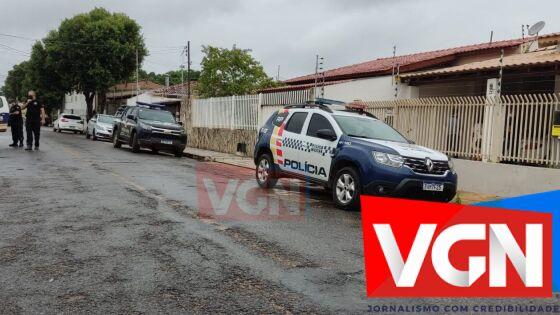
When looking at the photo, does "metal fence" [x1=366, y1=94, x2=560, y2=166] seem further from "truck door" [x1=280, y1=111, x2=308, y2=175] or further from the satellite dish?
the satellite dish

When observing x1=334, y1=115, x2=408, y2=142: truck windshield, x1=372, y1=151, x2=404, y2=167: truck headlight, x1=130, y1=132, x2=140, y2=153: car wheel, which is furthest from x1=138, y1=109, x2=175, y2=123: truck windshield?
x1=372, y1=151, x2=404, y2=167: truck headlight

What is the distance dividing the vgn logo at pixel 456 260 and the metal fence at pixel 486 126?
4.35 meters

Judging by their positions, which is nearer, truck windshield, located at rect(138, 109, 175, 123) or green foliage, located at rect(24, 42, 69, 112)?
truck windshield, located at rect(138, 109, 175, 123)

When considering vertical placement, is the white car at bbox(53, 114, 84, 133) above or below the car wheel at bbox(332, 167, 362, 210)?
above

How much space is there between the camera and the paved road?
395cm

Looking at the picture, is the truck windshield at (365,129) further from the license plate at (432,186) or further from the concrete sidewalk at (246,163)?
the concrete sidewalk at (246,163)

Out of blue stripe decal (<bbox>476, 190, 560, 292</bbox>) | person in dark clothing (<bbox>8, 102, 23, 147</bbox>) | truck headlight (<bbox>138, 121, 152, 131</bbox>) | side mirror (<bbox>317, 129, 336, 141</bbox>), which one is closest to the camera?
side mirror (<bbox>317, 129, 336, 141</bbox>)

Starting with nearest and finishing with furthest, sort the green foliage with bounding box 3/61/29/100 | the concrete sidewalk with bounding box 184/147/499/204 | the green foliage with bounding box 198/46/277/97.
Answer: the concrete sidewalk with bounding box 184/147/499/204
the green foliage with bounding box 198/46/277/97
the green foliage with bounding box 3/61/29/100

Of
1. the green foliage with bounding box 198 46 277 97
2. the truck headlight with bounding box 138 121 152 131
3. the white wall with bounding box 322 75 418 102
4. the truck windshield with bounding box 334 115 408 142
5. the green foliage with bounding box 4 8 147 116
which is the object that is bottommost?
the truck headlight with bounding box 138 121 152 131

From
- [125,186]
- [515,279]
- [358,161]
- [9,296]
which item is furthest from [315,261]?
[125,186]

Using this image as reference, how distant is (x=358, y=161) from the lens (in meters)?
8.24

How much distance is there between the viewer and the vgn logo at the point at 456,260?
443 cm

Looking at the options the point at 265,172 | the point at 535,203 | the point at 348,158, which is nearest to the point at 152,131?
the point at 265,172

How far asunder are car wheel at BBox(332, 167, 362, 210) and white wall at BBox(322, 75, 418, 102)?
342 inches
